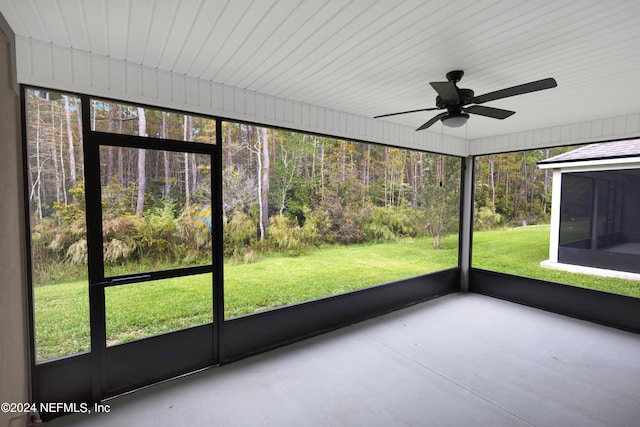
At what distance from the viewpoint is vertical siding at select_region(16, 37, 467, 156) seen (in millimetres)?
2062

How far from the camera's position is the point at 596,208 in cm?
603

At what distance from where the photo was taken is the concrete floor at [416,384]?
2.22m

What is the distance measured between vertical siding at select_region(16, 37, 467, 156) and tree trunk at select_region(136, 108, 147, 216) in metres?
0.17

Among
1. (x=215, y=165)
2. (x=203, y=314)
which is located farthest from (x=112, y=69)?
(x=203, y=314)

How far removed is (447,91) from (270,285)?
14.7 feet

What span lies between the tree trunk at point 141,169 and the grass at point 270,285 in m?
0.76

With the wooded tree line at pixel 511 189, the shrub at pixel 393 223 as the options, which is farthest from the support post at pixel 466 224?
the wooded tree line at pixel 511 189

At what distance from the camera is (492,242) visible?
7719 mm

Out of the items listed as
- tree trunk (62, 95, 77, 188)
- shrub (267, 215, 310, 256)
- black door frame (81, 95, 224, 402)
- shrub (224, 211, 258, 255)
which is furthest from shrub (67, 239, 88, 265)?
shrub (267, 215, 310, 256)

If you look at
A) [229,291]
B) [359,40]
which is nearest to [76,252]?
[229,291]

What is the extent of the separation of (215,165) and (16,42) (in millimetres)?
1510

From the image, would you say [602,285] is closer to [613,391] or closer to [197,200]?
[613,391]

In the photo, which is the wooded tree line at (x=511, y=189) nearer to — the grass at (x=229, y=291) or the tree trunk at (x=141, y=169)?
the grass at (x=229, y=291)

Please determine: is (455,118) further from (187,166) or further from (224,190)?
(224,190)
